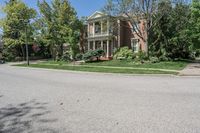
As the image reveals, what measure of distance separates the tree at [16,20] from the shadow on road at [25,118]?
41622 millimetres

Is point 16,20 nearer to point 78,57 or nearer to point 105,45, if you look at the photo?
point 78,57

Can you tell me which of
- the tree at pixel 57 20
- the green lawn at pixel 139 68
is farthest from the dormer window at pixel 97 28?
the green lawn at pixel 139 68

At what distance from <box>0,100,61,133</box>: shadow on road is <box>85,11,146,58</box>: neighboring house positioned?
28539mm

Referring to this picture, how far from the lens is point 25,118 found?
20.3ft

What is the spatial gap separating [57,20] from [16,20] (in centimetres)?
928

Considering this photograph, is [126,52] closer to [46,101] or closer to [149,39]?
[149,39]

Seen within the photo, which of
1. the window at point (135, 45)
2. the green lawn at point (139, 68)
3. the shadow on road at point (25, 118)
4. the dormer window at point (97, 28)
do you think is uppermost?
the dormer window at point (97, 28)

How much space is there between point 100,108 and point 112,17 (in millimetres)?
23879

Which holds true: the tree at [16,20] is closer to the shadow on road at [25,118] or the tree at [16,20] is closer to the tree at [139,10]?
the tree at [139,10]

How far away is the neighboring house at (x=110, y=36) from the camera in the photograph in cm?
3609

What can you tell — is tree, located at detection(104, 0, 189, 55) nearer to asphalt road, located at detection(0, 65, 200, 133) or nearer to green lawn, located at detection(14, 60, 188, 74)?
green lawn, located at detection(14, 60, 188, 74)

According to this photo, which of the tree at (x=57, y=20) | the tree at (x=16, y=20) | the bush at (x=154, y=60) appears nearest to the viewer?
the bush at (x=154, y=60)

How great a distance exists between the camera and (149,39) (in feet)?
99.9

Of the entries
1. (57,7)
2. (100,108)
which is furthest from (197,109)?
(57,7)
